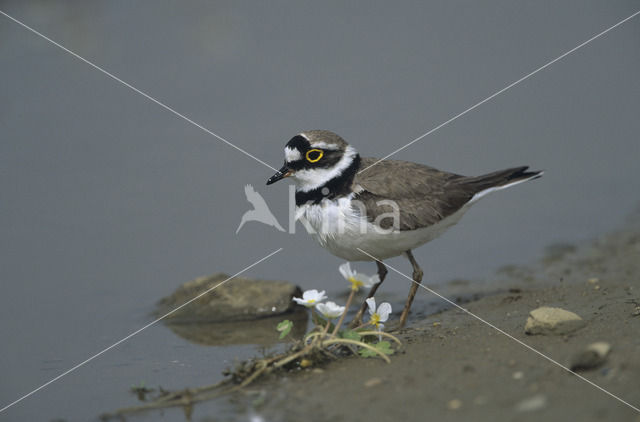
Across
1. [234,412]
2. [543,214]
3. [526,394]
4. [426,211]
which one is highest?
[426,211]

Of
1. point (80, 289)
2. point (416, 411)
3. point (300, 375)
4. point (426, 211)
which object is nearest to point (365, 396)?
point (416, 411)

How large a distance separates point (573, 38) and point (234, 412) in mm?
10096

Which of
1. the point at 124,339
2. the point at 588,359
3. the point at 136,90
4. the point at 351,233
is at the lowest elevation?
the point at 588,359

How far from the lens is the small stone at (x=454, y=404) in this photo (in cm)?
370

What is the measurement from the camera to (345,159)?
5.99 m

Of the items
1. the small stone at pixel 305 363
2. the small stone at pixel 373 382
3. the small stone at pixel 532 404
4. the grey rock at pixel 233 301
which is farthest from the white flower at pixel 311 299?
the grey rock at pixel 233 301

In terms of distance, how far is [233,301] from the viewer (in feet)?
A: 22.6

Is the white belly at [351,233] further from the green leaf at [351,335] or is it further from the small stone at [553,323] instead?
the small stone at [553,323]

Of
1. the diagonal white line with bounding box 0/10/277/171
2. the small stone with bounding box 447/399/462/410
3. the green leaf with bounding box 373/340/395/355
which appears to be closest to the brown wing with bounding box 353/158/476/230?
the green leaf with bounding box 373/340/395/355

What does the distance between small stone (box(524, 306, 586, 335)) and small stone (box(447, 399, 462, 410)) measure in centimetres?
134

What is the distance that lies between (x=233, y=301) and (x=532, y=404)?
3.89 metres

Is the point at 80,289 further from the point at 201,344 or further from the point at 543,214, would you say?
the point at 543,214

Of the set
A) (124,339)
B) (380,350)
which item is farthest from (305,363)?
(124,339)

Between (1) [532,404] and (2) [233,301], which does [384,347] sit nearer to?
(1) [532,404]
